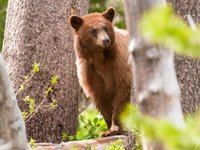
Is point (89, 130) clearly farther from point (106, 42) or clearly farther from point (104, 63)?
point (106, 42)

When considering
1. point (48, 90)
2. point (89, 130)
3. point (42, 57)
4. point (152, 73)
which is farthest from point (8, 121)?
point (89, 130)

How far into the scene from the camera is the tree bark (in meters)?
4.30

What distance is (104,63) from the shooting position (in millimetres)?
8750

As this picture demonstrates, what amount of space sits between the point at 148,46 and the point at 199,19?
3226 millimetres

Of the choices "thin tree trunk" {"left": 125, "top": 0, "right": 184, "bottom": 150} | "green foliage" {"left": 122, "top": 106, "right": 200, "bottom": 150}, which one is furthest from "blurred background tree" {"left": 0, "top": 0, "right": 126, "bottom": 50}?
"green foliage" {"left": 122, "top": 106, "right": 200, "bottom": 150}

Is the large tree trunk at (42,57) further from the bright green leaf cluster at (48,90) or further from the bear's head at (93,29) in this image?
the bear's head at (93,29)

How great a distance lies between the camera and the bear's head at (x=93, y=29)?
857cm

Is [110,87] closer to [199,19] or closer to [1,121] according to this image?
[199,19]

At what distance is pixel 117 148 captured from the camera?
664 cm

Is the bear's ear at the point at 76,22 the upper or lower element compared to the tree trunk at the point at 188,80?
upper

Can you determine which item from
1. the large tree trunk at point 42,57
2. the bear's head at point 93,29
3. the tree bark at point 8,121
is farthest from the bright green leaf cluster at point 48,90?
the tree bark at point 8,121

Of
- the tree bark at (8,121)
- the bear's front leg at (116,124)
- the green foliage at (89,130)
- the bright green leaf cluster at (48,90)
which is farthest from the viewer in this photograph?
the green foliage at (89,130)

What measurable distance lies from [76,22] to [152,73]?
6077 mm

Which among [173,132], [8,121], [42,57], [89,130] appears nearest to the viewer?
[173,132]
